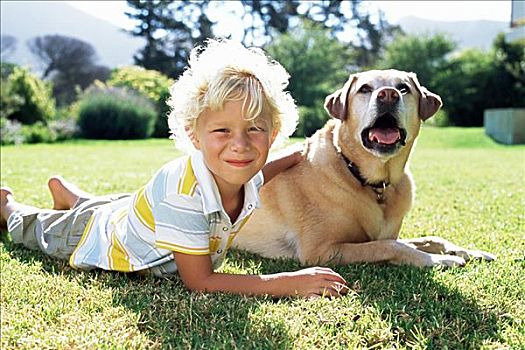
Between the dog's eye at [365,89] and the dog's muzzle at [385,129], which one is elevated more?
the dog's eye at [365,89]

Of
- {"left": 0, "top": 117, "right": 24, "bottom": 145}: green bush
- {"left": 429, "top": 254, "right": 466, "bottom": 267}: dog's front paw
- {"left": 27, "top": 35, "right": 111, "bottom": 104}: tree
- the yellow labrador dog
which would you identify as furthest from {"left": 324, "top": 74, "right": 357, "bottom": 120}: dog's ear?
{"left": 27, "top": 35, "right": 111, "bottom": 104}: tree

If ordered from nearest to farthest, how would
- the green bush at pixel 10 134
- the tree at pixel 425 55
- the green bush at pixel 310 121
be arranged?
the green bush at pixel 10 134
the green bush at pixel 310 121
the tree at pixel 425 55

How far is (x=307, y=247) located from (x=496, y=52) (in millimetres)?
27343

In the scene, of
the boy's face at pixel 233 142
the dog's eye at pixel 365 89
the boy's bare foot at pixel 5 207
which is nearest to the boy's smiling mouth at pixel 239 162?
the boy's face at pixel 233 142

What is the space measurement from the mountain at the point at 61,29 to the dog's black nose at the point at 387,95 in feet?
76.1

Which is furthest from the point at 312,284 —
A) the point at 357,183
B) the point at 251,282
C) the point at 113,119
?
the point at 113,119

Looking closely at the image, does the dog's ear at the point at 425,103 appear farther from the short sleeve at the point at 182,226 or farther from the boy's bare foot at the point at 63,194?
the boy's bare foot at the point at 63,194

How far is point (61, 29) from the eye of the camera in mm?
32375

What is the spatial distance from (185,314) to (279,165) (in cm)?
153

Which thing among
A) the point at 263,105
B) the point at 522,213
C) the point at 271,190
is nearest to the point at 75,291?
the point at 263,105

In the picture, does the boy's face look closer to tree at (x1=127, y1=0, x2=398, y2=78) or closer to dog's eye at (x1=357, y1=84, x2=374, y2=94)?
dog's eye at (x1=357, y1=84, x2=374, y2=94)

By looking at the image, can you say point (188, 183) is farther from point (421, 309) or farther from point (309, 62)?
point (309, 62)

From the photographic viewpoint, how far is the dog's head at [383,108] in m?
3.32

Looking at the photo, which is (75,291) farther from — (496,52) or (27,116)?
(496,52)
